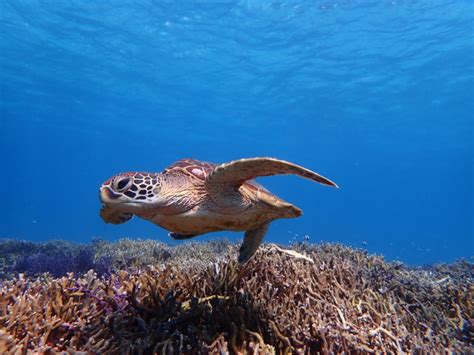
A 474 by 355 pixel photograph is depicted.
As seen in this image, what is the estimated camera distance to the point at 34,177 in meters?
118

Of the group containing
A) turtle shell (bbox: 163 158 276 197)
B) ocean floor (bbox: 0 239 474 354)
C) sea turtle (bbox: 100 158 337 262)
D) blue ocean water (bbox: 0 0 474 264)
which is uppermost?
blue ocean water (bbox: 0 0 474 264)

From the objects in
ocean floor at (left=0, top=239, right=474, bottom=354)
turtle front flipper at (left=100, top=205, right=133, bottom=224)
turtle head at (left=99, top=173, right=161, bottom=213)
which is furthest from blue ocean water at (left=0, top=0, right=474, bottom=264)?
turtle head at (left=99, top=173, right=161, bottom=213)

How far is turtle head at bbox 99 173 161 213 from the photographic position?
3.15 meters

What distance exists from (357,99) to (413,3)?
1565 cm

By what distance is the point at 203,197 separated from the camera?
351cm

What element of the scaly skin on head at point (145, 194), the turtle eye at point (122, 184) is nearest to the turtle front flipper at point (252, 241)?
the scaly skin on head at point (145, 194)

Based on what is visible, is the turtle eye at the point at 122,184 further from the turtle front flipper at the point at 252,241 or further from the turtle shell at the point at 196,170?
the turtle front flipper at the point at 252,241

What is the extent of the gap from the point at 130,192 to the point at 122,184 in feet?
0.40

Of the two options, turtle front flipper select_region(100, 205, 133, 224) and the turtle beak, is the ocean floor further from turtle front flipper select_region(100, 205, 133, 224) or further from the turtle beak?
the turtle beak

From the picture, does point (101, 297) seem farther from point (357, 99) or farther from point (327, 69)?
point (357, 99)

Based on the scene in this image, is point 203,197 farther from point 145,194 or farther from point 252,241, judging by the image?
point 252,241

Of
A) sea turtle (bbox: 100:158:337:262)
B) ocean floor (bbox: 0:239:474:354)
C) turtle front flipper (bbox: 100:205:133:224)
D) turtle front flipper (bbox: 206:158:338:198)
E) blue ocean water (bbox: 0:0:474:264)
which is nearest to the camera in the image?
ocean floor (bbox: 0:239:474:354)

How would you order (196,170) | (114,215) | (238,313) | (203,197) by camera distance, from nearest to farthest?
(238,313), (203,197), (196,170), (114,215)

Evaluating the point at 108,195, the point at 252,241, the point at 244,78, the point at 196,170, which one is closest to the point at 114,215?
the point at 108,195
